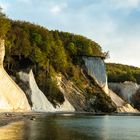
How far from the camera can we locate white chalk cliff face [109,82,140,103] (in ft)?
514

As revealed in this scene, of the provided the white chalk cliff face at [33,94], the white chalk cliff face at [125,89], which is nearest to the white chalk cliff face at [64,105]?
the white chalk cliff face at [33,94]

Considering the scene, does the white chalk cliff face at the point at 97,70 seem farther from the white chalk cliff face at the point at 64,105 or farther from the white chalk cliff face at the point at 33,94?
the white chalk cliff face at the point at 33,94

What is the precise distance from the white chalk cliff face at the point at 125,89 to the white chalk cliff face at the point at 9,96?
74776 millimetres

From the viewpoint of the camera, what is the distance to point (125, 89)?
518 ft

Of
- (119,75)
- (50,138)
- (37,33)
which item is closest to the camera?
(50,138)

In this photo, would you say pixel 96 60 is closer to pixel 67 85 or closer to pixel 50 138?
pixel 67 85

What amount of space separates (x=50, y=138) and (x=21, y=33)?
240 ft

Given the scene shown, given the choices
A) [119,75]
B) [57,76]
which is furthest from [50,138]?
[119,75]

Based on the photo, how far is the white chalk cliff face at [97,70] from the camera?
453ft

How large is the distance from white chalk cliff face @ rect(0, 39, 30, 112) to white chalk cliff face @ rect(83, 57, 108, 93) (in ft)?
177

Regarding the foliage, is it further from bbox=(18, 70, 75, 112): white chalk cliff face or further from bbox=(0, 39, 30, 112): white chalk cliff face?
bbox=(18, 70, 75, 112): white chalk cliff face

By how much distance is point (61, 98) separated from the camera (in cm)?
10925

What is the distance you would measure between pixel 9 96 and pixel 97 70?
211ft

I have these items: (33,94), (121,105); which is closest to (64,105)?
(33,94)
